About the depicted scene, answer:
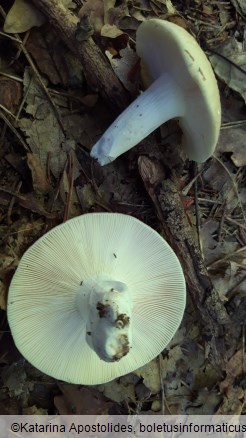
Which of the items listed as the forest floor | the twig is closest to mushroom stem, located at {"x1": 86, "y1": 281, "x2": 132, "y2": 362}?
the forest floor

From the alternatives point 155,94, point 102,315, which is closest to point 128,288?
point 102,315

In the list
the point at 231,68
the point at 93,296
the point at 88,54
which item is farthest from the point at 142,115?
the point at 93,296

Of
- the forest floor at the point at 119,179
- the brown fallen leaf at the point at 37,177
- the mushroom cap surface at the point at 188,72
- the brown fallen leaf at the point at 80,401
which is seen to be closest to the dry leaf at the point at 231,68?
the forest floor at the point at 119,179

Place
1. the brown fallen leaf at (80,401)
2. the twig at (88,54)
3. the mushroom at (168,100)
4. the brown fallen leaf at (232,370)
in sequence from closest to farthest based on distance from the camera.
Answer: the mushroom at (168,100), the twig at (88,54), the brown fallen leaf at (80,401), the brown fallen leaf at (232,370)

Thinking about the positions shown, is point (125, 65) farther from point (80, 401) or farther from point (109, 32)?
point (80, 401)

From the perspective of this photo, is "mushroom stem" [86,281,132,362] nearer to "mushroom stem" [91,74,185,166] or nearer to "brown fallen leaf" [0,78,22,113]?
"mushroom stem" [91,74,185,166]

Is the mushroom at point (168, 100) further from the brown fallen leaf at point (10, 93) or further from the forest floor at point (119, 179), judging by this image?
the brown fallen leaf at point (10, 93)

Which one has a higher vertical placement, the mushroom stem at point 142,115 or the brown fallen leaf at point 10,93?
the brown fallen leaf at point 10,93
